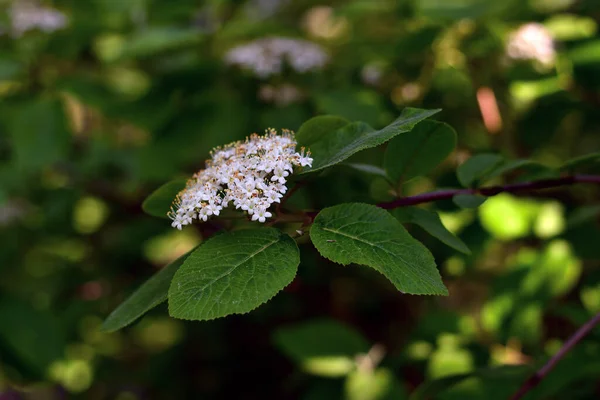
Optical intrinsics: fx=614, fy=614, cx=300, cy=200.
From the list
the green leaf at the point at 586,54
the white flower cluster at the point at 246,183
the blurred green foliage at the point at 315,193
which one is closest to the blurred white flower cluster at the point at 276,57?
the blurred green foliage at the point at 315,193

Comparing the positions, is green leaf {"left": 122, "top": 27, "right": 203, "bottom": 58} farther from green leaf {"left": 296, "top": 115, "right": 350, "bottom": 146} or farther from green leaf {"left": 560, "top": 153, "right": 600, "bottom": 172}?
green leaf {"left": 560, "top": 153, "right": 600, "bottom": 172}

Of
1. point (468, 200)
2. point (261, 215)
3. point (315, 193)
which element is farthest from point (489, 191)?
point (315, 193)

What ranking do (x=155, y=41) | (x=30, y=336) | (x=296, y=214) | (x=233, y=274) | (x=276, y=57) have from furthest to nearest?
(x=30, y=336), (x=276, y=57), (x=155, y=41), (x=296, y=214), (x=233, y=274)

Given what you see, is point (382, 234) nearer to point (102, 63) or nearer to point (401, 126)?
point (401, 126)

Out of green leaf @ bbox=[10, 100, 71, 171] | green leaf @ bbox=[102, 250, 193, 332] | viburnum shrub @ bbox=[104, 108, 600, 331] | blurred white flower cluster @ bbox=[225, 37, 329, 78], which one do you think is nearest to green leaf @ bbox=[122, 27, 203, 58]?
blurred white flower cluster @ bbox=[225, 37, 329, 78]

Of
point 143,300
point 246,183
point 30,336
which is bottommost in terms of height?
point 30,336

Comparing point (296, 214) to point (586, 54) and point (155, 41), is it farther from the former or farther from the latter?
point (586, 54)
